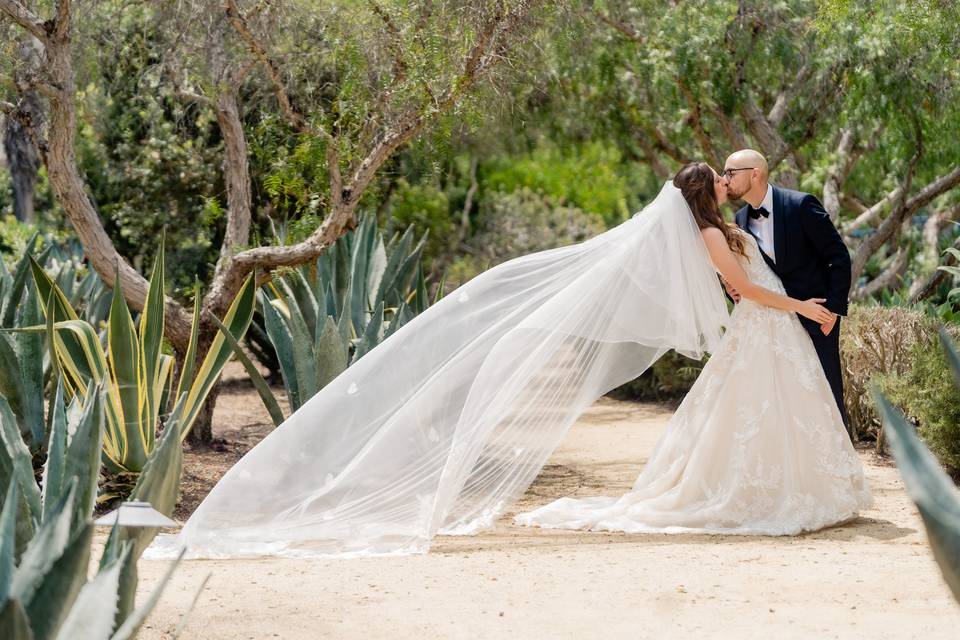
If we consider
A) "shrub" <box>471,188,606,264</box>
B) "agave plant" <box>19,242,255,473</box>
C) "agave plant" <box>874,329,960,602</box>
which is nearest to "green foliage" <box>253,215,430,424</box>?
"agave plant" <box>19,242,255,473</box>

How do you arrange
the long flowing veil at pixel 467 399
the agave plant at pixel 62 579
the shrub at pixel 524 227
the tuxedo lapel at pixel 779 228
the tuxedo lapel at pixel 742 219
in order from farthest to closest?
the shrub at pixel 524 227, the tuxedo lapel at pixel 742 219, the tuxedo lapel at pixel 779 228, the long flowing veil at pixel 467 399, the agave plant at pixel 62 579

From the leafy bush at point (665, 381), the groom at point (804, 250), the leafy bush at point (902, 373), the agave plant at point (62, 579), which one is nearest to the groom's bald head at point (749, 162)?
the groom at point (804, 250)

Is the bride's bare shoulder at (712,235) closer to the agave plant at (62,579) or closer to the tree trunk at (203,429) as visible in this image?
the agave plant at (62,579)

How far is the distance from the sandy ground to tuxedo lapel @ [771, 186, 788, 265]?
131cm

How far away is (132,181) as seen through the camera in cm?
1236

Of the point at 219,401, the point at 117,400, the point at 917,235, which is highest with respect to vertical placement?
the point at 917,235

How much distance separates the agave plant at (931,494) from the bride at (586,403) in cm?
291

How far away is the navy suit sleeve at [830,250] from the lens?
552 centimetres

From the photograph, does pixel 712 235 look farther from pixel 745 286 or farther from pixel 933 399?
pixel 933 399

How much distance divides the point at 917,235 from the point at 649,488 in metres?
7.51

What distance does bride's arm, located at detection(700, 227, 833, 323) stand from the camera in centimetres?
540

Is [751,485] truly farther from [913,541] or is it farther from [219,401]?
[219,401]

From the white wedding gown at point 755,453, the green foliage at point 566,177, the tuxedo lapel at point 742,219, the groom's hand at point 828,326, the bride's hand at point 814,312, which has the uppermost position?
the green foliage at point 566,177

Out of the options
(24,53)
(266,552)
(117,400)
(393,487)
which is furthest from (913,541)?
(24,53)
